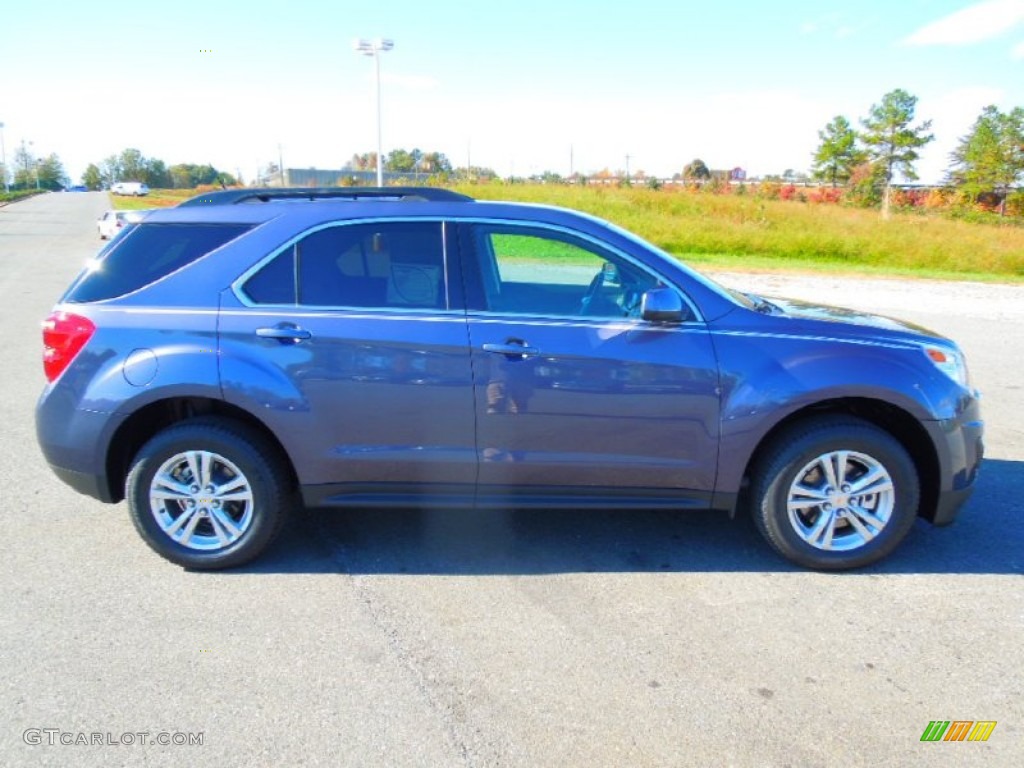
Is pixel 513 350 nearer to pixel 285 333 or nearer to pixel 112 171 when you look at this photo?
pixel 285 333

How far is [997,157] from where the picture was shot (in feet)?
171

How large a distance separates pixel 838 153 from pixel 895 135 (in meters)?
3.72

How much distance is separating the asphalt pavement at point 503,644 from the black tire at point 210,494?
149mm

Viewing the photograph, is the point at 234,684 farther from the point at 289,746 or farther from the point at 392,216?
the point at 392,216

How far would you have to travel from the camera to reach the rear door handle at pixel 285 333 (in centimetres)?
351

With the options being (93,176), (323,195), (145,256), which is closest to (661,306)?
(323,195)

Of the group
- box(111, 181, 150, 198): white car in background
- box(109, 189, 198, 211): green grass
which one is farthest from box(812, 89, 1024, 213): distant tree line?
box(111, 181, 150, 198): white car in background

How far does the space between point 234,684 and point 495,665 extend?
1.00 metres

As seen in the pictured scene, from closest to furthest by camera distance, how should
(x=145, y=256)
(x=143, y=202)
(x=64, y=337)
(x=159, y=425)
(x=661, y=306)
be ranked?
(x=661, y=306) → (x=64, y=337) → (x=145, y=256) → (x=159, y=425) → (x=143, y=202)

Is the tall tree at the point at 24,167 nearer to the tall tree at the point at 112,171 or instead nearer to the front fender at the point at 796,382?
the tall tree at the point at 112,171

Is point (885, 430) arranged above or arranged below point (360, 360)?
below

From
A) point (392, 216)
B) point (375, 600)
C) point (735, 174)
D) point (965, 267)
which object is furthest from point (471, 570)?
point (735, 174)

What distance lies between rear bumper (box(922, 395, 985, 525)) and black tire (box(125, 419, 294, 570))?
324 cm

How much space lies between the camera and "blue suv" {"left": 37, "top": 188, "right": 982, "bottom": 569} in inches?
138
